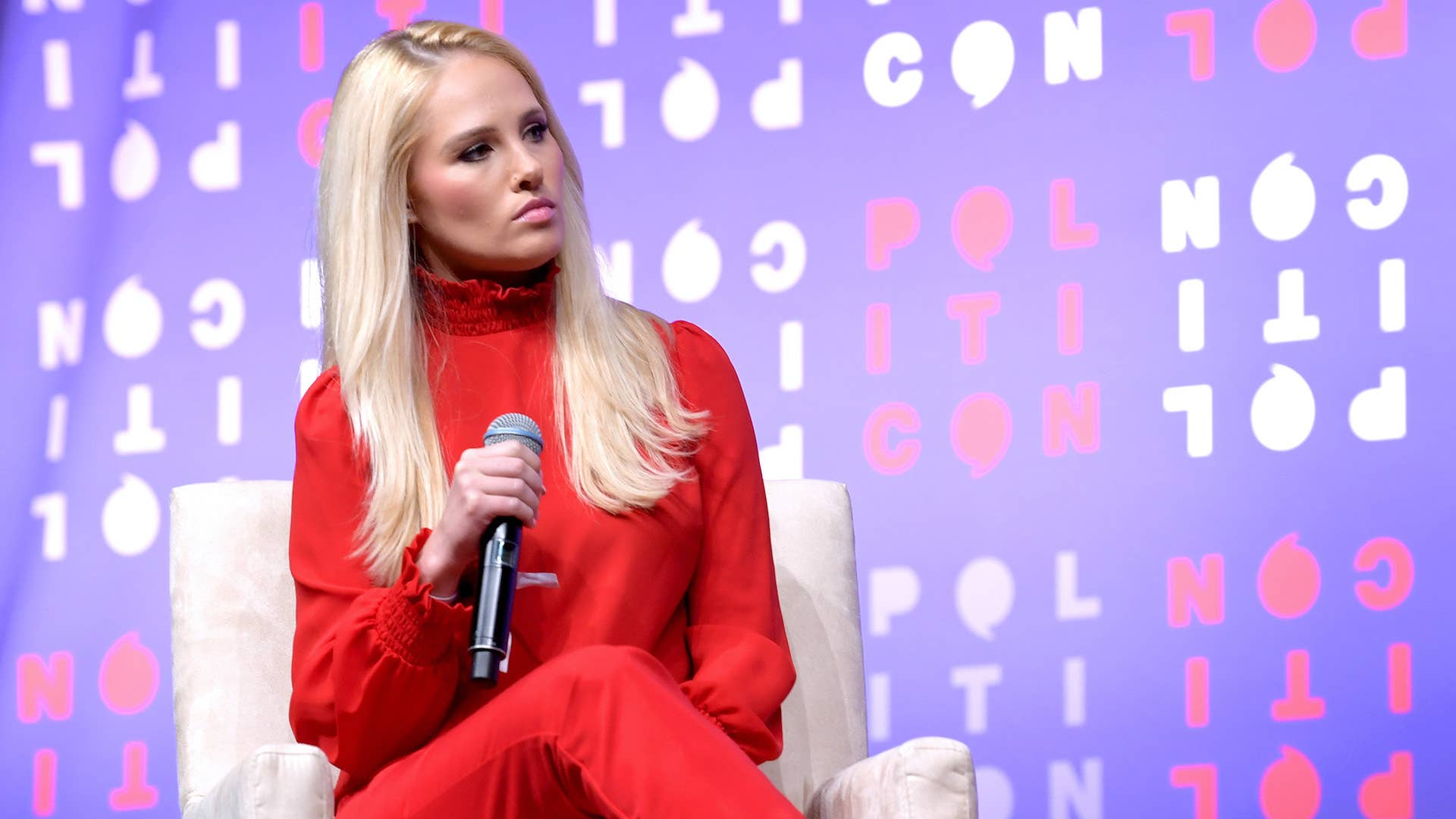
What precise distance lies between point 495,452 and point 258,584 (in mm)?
544

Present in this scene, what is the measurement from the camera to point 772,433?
2.47 meters

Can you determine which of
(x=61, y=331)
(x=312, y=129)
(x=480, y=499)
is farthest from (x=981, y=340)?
(x=61, y=331)

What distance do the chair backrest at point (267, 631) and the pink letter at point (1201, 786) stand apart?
766 millimetres

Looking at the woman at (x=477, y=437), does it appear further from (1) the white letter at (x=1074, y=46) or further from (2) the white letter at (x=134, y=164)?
(2) the white letter at (x=134, y=164)

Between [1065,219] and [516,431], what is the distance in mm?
1249

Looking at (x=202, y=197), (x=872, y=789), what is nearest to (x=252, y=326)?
(x=202, y=197)

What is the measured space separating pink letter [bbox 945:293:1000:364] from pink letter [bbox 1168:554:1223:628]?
0.42 meters

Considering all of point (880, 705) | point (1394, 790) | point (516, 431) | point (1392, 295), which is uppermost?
point (1392, 295)

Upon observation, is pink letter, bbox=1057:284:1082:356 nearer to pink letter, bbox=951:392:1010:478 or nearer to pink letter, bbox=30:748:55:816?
pink letter, bbox=951:392:1010:478

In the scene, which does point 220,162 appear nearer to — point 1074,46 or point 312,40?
point 312,40

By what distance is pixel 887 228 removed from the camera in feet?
8.06

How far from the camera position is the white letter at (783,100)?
8.13ft

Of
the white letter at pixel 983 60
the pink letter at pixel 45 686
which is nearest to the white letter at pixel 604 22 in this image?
the white letter at pixel 983 60

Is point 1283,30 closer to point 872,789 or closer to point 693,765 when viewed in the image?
point 872,789
